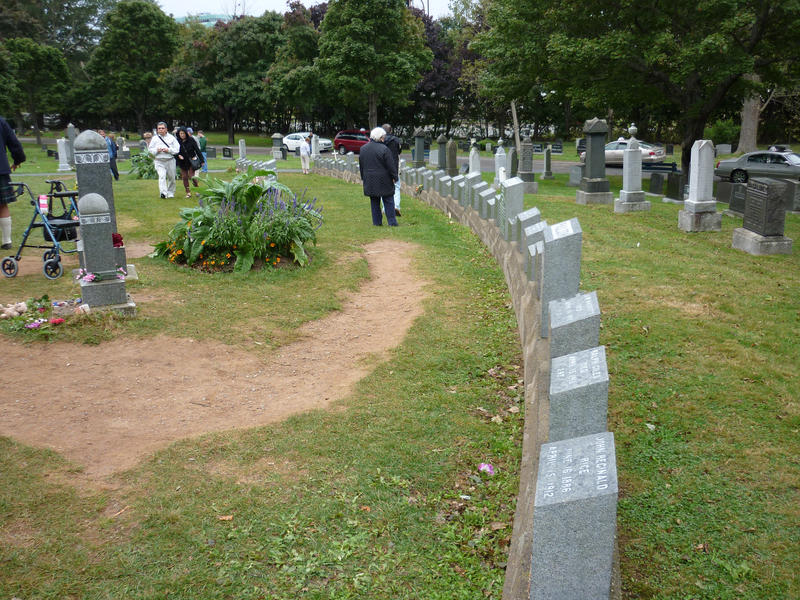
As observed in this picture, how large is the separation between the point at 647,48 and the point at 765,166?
22.1 feet

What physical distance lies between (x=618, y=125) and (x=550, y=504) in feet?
161

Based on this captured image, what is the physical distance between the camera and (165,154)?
1620 centimetres

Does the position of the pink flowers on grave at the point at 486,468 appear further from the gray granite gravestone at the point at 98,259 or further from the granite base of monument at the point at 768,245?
the granite base of monument at the point at 768,245

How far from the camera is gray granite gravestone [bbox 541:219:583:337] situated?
484 cm

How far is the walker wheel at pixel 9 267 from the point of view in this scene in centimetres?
910

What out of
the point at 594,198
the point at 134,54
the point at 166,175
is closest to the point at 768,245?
the point at 594,198

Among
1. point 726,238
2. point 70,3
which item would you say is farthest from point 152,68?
point 726,238

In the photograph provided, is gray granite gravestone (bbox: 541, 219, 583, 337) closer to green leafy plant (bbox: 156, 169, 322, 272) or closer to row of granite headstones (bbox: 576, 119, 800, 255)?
green leafy plant (bbox: 156, 169, 322, 272)

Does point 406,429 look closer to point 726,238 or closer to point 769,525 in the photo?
point 769,525

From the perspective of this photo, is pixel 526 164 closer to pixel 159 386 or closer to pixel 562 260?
pixel 562 260

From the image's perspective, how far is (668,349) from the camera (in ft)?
21.4

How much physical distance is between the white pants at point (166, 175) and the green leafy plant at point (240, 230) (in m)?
7.13

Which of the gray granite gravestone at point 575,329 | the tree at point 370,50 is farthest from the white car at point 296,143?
the gray granite gravestone at point 575,329

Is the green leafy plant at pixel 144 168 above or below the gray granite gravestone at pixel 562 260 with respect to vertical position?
above
